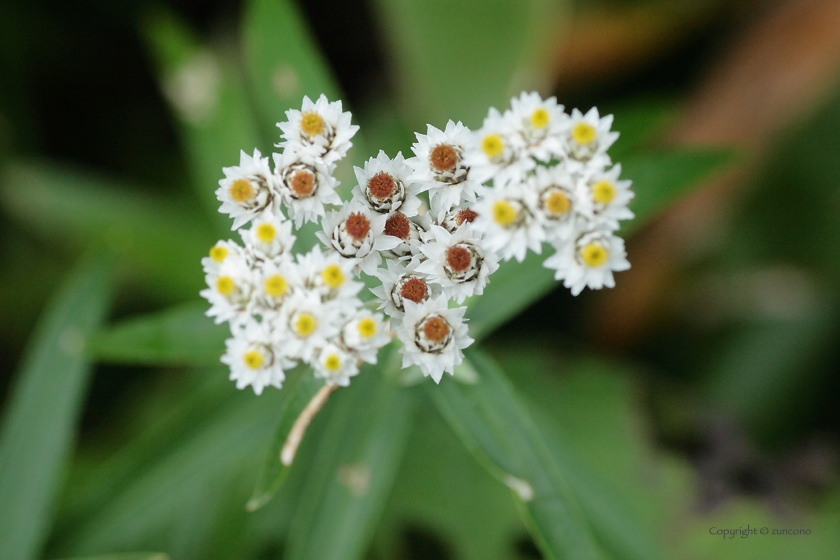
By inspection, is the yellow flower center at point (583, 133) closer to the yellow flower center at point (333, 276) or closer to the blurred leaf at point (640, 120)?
the yellow flower center at point (333, 276)

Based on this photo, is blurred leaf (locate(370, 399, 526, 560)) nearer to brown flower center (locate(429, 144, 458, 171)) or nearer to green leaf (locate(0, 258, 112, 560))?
green leaf (locate(0, 258, 112, 560))

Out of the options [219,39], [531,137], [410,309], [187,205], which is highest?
[219,39]

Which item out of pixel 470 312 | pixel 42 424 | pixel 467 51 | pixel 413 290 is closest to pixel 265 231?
pixel 413 290

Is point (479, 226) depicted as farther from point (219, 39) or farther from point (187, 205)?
point (219, 39)

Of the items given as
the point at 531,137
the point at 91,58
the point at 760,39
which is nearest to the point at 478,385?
the point at 531,137

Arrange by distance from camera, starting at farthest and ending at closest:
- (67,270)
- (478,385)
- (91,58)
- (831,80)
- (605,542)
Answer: (91,58) → (67,270) → (831,80) → (605,542) → (478,385)
